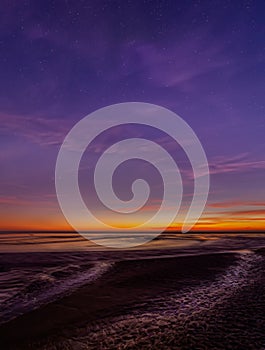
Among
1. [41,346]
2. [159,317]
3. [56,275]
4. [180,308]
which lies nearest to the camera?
[41,346]

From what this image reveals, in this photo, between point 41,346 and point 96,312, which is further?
point 96,312

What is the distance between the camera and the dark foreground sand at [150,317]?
5516mm

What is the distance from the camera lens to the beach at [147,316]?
5531mm

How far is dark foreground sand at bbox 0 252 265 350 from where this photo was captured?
217 inches

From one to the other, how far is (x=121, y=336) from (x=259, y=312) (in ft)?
11.9

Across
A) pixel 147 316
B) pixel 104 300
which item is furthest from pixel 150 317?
pixel 104 300

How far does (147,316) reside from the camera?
7.00 metres

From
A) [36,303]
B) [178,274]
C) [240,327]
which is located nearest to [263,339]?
[240,327]

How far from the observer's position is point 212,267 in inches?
571

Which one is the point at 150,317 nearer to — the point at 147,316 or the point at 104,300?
the point at 147,316

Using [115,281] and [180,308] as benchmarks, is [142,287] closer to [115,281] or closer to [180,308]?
[115,281]

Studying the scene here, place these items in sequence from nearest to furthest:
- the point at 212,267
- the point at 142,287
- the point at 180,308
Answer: the point at 180,308
the point at 142,287
the point at 212,267

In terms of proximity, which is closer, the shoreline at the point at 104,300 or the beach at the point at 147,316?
the beach at the point at 147,316

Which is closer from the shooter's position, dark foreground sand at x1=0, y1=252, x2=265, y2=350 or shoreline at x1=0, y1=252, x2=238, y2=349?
dark foreground sand at x1=0, y1=252, x2=265, y2=350
